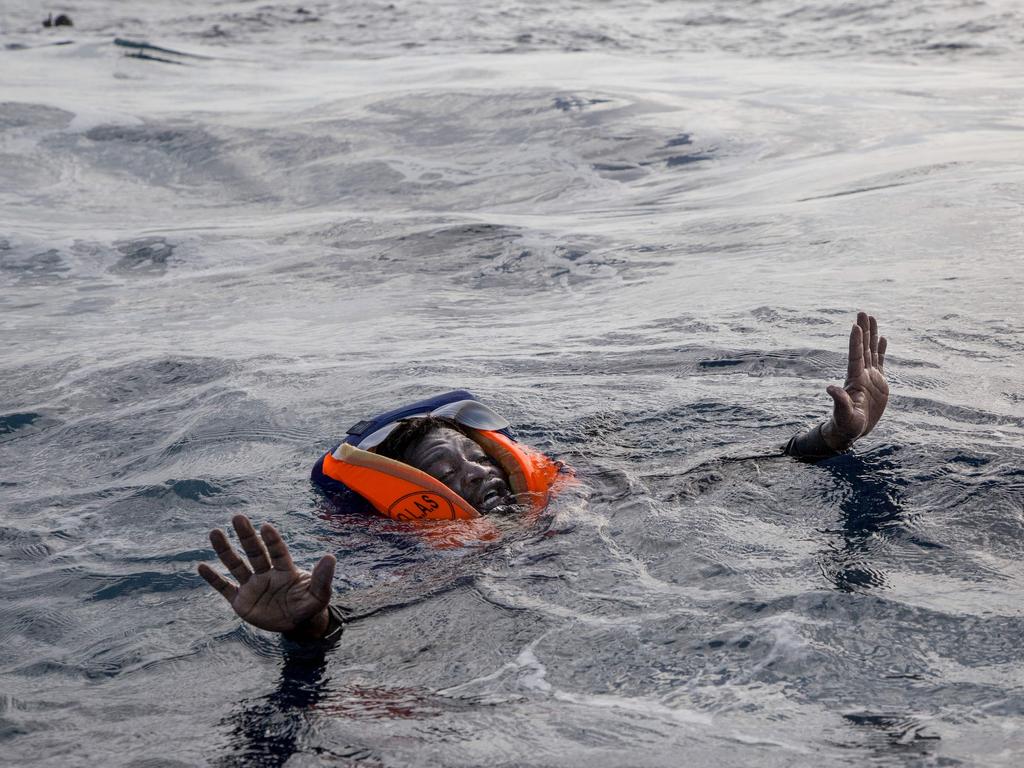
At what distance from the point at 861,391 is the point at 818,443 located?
15.4 inches

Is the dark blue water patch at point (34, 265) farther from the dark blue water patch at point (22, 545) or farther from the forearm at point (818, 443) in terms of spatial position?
the forearm at point (818, 443)

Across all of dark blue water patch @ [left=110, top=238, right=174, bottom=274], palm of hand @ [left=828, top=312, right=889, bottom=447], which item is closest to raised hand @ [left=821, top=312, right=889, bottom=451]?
palm of hand @ [left=828, top=312, right=889, bottom=447]

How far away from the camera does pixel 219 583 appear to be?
3631 mm

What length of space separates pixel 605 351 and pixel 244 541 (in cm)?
445

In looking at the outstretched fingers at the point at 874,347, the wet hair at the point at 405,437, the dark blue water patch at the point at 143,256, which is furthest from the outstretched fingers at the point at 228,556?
the dark blue water patch at the point at 143,256

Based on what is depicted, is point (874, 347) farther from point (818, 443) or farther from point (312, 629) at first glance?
point (312, 629)

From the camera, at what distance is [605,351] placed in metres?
7.71

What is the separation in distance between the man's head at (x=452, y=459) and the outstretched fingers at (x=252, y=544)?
1.74 m

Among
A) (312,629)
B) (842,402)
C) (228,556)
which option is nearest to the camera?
(228,556)

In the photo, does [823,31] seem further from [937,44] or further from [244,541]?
[244,541]

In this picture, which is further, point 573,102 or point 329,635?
point 573,102

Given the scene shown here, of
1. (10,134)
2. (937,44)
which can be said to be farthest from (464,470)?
(937,44)

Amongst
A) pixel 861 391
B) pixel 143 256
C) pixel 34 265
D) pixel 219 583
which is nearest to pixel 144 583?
pixel 219 583

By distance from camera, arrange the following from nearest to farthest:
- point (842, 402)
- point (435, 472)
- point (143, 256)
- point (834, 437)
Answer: point (842, 402), point (834, 437), point (435, 472), point (143, 256)
